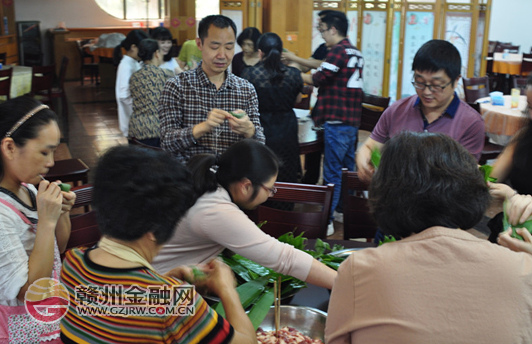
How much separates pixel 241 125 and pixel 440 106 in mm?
957

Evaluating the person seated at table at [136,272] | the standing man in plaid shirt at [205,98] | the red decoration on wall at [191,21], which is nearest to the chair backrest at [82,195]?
the standing man in plaid shirt at [205,98]

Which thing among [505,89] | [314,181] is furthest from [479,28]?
[314,181]

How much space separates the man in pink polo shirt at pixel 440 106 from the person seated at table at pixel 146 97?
2.35m

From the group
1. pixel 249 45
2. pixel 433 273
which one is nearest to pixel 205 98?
pixel 433 273

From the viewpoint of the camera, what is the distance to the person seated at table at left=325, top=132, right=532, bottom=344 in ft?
3.64

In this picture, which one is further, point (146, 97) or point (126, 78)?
point (126, 78)

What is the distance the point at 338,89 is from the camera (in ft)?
14.2

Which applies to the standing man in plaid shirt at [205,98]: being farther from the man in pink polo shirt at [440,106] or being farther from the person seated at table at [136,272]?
the person seated at table at [136,272]

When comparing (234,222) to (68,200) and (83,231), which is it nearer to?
(68,200)

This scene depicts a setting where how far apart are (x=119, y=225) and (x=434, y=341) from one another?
0.73 m

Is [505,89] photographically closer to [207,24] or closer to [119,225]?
[207,24]

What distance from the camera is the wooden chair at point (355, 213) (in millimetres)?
2688

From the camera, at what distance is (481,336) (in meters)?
1.11

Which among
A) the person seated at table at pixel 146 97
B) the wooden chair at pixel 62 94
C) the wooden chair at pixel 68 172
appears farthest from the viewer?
the wooden chair at pixel 62 94
